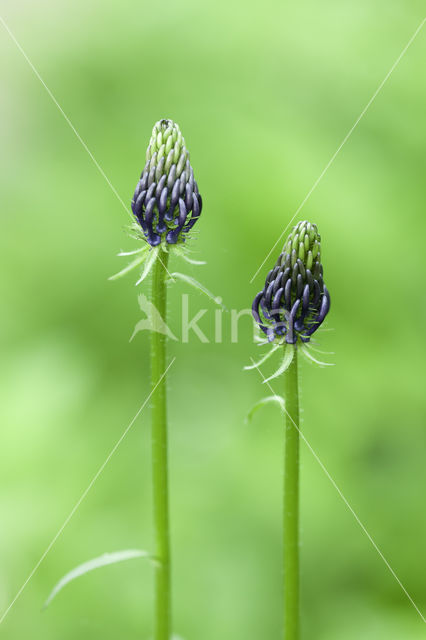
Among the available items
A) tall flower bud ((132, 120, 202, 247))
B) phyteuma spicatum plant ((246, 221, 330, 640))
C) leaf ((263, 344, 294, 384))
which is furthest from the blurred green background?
tall flower bud ((132, 120, 202, 247))

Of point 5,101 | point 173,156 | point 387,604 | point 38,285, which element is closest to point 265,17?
point 5,101

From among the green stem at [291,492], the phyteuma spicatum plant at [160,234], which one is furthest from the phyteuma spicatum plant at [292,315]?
the phyteuma spicatum plant at [160,234]

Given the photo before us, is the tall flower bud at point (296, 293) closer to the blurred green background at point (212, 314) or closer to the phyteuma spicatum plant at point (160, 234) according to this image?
the phyteuma spicatum plant at point (160, 234)

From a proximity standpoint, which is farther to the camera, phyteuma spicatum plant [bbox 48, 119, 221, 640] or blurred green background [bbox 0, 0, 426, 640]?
blurred green background [bbox 0, 0, 426, 640]

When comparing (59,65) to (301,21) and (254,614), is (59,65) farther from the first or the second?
(254,614)

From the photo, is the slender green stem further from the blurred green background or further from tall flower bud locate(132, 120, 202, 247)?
the blurred green background

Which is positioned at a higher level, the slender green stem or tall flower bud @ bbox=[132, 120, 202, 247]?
tall flower bud @ bbox=[132, 120, 202, 247]
